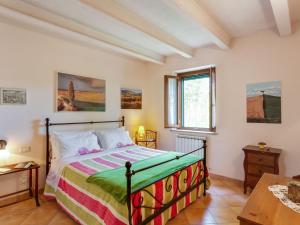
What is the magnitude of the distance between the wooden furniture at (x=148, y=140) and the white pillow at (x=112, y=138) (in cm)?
77

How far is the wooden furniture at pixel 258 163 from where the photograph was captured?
2.83m

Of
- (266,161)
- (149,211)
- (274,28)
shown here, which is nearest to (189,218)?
(149,211)

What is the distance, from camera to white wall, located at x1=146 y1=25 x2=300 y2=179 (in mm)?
2959

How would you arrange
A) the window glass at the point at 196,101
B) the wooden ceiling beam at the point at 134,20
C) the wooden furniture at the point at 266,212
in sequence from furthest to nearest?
the window glass at the point at 196,101, the wooden ceiling beam at the point at 134,20, the wooden furniture at the point at 266,212

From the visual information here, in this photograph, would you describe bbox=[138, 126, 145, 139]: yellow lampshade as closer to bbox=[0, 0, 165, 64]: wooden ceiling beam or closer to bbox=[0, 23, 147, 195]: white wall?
bbox=[0, 23, 147, 195]: white wall

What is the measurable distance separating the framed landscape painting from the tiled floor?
5.12ft

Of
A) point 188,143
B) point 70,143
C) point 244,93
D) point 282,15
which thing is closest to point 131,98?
point 188,143

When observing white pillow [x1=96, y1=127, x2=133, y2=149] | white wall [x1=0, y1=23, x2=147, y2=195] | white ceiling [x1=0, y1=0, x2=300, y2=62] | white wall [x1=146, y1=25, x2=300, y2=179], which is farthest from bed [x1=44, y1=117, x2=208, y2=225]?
white ceiling [x1=0, y1=0, x2=300, y2=62]

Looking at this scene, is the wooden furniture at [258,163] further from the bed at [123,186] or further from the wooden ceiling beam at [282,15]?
the wooden ceiling beam at [282,15]

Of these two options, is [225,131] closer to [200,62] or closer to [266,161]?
[266,161]

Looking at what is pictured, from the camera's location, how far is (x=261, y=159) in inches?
115

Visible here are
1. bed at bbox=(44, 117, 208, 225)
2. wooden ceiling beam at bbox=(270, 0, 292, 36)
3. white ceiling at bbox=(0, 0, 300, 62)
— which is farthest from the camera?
white ceiling at bbox=(0, 0, 300, 62)

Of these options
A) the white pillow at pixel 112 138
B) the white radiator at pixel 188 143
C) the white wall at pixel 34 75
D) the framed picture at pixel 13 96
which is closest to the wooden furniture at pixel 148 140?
the white radiator at pixel 188 143

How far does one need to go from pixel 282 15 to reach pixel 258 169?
219 centimetres
